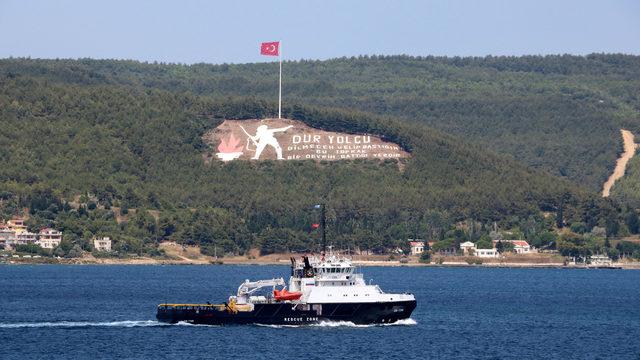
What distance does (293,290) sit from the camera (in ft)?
466

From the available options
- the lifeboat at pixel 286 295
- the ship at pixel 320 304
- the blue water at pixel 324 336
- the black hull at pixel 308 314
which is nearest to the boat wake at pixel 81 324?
the blue water at pixel 324 336

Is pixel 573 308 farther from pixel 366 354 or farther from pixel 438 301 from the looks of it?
pixel 366 354

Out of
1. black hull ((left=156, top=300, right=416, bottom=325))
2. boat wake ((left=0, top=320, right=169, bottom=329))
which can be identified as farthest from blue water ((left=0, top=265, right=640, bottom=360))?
black hull ((left=156, top=300, right=416, bottom=325))

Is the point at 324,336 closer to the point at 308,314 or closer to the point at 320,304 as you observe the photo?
the point at 308,314

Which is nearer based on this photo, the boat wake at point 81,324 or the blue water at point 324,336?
the blue water at point 324,336

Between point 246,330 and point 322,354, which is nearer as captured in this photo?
point 322,354

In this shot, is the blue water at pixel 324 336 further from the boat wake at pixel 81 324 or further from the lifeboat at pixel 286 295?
the lifeboat at pixel 286 295

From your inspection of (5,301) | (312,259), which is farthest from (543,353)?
(5,301)

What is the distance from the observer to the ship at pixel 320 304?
5497 inches

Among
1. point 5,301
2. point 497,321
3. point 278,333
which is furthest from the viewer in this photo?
point 5,301

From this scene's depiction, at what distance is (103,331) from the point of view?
460 feet

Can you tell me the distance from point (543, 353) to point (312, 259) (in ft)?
82.0

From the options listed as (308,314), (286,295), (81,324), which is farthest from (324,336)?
(81,324)

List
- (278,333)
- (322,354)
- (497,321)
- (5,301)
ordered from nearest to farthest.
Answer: (322,354) → (278,333) → (497,321) → (5,301)
